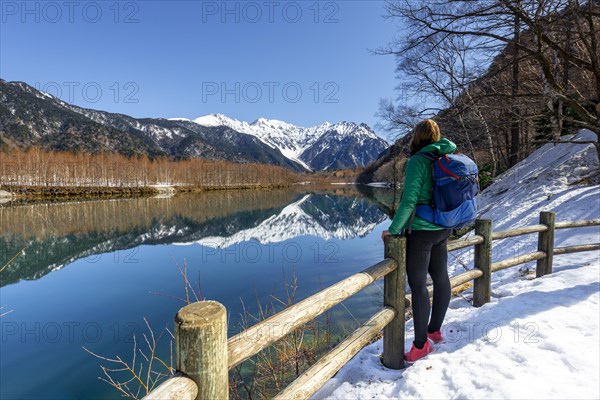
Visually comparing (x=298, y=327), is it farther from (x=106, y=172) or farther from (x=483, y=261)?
(x=106, y=172)

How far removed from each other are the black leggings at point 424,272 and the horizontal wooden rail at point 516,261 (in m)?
2.10

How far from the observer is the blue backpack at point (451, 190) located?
2.35 m

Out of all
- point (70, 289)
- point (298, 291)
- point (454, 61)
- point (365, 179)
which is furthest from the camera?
point (365, 179)

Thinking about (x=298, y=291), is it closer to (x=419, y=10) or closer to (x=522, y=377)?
(x=522, y=377)

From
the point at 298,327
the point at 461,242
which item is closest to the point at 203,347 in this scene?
the point at 298,327

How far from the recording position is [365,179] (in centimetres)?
13150

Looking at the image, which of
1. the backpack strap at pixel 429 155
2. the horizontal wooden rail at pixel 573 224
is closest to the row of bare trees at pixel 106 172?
the backpack strap at pixel 429 155

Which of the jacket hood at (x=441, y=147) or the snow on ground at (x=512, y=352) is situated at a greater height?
Result: the jacket hood at (x=441, y=147)

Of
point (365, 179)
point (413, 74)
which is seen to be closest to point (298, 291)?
point (413, 74)

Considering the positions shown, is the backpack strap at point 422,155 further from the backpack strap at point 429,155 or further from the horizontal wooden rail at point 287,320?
the horizontal wooden rail at point 287,320

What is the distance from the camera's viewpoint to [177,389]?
50.3 inches

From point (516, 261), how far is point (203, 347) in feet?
16.5

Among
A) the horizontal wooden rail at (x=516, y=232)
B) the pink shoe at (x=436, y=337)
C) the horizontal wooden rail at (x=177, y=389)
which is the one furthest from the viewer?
the horizontal wooden rail at (x=516, y=232)

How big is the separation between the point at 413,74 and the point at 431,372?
14.2m
